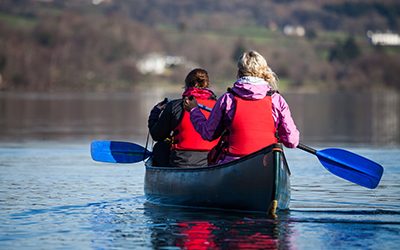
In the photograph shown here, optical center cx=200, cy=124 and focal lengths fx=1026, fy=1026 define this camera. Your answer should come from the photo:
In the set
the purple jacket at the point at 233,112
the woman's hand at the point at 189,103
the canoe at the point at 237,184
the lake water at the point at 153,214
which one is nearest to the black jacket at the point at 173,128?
the canoe at the point at 237,184

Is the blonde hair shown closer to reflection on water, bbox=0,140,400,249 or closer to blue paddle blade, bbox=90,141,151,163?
reflection on water, bbox=0,140,400,249

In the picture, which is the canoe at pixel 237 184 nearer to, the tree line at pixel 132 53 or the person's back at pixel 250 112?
the person's back at pixel 250 112

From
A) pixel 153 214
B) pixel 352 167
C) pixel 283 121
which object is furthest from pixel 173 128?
pixel 352 167

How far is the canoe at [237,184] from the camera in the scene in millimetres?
13203

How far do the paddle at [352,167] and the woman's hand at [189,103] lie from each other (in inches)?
78.4

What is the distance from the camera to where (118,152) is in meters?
17.3

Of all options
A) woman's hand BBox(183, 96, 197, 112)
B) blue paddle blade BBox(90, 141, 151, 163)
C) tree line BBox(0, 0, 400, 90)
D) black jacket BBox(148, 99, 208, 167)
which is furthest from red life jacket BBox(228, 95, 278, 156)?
tree line BBox(0, 0, 400, 90)

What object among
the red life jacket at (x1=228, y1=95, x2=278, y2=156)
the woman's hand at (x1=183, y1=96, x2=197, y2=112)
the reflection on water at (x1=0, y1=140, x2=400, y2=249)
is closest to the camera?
the reflection on water at (x1=0, y1=140, x2=400, y2=249)

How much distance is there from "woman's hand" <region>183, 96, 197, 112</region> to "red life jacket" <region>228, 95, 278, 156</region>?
1154 millimetres

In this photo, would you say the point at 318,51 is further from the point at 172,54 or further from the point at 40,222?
the point at 40,222

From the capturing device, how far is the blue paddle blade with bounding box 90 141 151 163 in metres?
17.1

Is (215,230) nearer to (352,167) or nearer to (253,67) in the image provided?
(253,67)

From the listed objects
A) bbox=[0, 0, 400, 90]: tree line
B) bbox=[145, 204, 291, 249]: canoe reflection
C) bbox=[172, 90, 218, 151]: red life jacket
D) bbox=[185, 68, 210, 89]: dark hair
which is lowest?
bbox=[145, 204, 291, 249]: canoe reflection

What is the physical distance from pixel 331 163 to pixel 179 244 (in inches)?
151
